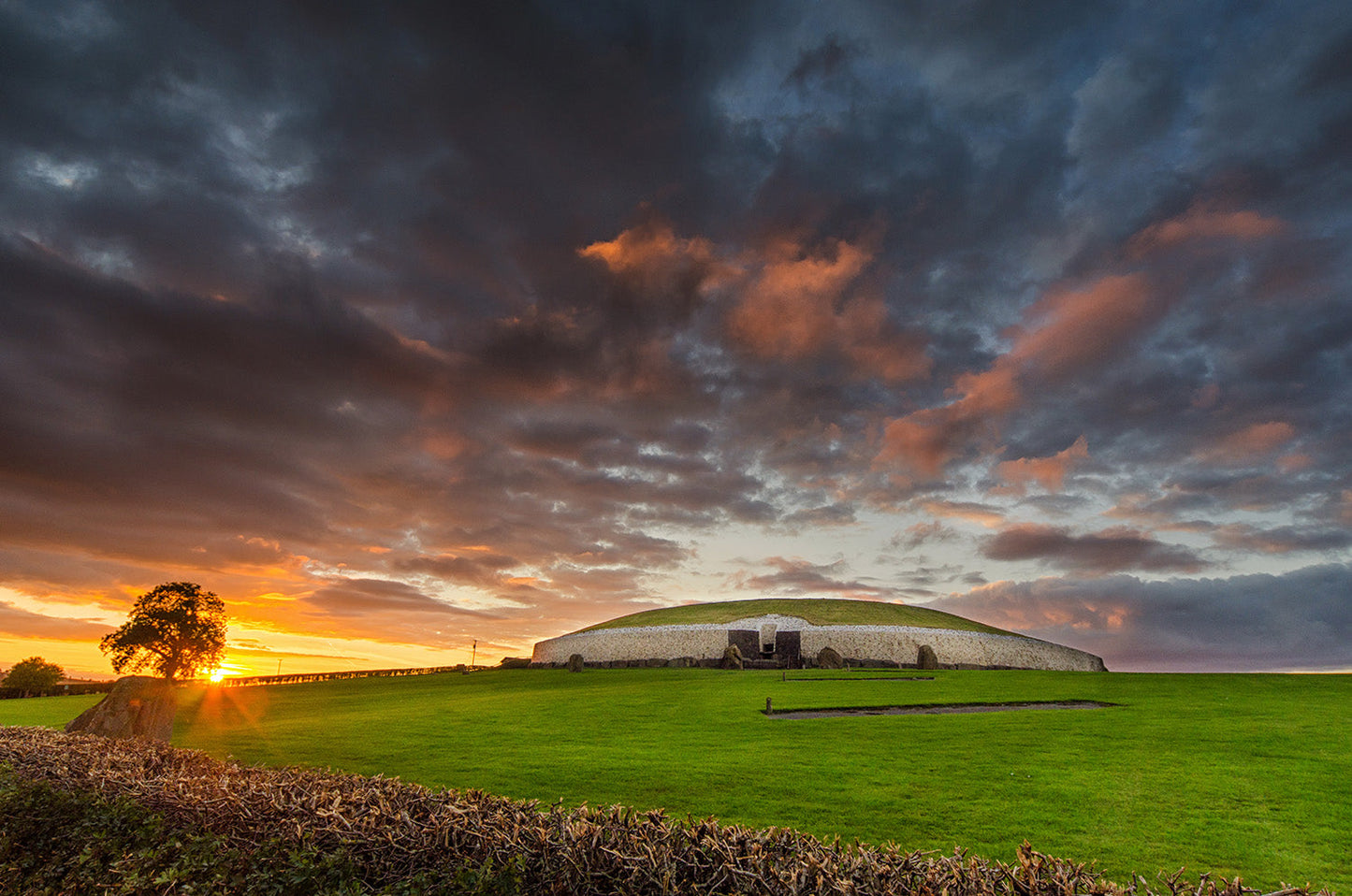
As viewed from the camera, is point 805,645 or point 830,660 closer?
point 830,660

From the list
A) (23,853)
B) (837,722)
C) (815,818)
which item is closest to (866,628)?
(837,722)

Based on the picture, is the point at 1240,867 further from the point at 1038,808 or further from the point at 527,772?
the point at 527,772

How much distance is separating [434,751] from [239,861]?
1390cm

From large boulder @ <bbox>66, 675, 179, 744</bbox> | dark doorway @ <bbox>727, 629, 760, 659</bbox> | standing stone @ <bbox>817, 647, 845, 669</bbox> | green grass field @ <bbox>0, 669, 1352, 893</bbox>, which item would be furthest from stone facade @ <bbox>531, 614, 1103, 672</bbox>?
large boulder @ <bbox>66, 675, 179, 744</bbox>

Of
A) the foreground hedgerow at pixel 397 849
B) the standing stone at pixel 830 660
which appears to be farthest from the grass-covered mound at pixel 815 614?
the foreground hedgerow at pixel 397 849

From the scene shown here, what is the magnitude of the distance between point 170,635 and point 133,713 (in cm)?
5455

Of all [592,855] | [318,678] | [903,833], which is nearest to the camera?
[592,855]

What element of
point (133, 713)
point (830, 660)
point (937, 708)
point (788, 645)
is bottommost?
point (937, 708)

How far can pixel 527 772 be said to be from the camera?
16.4m

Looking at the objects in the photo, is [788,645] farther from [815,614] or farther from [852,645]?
[815,614]

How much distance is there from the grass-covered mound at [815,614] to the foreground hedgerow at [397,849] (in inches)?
2641

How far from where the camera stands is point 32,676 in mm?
71500

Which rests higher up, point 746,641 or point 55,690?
point 746,641

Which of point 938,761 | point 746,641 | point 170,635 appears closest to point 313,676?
point 170,635
